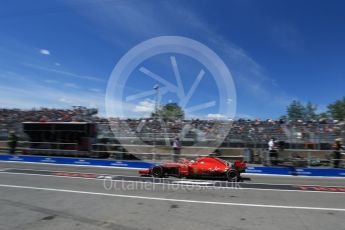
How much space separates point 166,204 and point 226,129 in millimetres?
14593

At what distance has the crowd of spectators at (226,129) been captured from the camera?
2059 centimetres

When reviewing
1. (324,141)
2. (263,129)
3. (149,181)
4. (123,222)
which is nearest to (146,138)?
(263,129)

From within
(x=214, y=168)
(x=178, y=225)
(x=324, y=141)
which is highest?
(x=324, y=141)

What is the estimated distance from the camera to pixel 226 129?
23.4 m

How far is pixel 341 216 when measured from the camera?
27.1 feet

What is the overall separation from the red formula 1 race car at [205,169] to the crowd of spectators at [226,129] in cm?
787

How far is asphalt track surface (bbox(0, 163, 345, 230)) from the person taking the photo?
739 centimetres

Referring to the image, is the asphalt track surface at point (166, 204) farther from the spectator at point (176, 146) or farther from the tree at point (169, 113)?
the tree at point (169, 113)

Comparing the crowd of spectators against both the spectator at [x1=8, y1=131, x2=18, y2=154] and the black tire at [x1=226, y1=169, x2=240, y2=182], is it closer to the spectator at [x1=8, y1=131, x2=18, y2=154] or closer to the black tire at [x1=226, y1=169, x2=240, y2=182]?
the spectator at [x1=8, y1=131, x2=18, y2=154]

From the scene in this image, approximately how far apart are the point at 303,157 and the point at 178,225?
1463 centimetres

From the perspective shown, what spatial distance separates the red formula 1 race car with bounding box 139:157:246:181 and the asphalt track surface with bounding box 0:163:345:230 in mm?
345

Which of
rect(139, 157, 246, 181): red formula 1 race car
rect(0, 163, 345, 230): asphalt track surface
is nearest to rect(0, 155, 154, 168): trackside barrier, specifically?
rect(139, 157, 246, 181): red formula 1 race car

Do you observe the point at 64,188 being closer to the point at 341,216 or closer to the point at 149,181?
the point at 149,181

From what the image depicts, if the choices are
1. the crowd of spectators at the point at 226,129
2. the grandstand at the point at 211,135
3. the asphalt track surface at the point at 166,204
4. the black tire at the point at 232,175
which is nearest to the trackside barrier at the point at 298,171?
the grandstand at the point at 211,135
